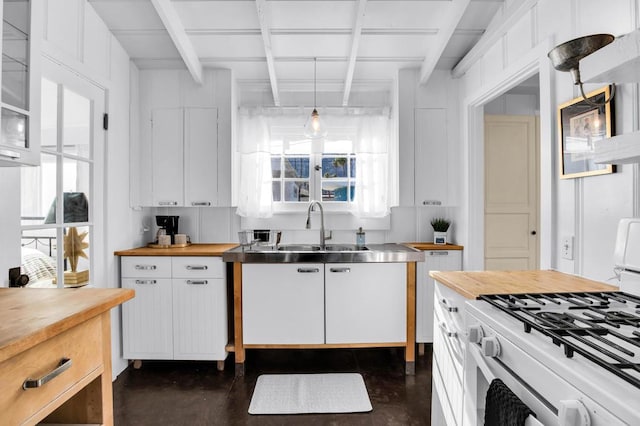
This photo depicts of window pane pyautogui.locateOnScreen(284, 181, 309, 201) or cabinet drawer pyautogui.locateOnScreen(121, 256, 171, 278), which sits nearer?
cabinet drawer pyautogui.locateOnScreen(121, 256, 171, 278)

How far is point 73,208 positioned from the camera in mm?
2346

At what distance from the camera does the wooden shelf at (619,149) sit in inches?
40.7

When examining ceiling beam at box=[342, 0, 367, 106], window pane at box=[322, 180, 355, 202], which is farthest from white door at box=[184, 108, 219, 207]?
ceiling beam at box=[342, 0, 367, 106]

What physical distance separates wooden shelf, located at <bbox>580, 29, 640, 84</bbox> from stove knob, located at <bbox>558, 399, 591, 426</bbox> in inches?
34.0

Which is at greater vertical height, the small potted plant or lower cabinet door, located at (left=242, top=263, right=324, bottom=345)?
the small potted plant

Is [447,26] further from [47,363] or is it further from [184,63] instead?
[47,363]

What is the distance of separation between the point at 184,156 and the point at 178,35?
96 centimetres

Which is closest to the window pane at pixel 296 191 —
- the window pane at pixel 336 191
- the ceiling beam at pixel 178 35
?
the window pane at pixel 336 191

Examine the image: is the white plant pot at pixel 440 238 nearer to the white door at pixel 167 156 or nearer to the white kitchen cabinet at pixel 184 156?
the white kitchen cabinet at pixel 184 156

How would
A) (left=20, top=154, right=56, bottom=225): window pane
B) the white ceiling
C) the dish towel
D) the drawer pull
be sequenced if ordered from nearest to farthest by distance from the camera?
1. the dish towel
2. the drawer pull
3. (left=20, top=154, right=56, bottom=225): window pane
4. the white ceiling

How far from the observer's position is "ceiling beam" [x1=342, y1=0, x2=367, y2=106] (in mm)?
2352

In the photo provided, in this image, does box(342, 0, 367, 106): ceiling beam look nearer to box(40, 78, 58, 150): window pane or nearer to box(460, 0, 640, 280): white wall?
box(460, 0, 640, 280): white wall

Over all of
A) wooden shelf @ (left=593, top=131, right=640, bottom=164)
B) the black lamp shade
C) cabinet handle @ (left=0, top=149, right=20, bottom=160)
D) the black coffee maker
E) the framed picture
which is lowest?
the black coffee maker

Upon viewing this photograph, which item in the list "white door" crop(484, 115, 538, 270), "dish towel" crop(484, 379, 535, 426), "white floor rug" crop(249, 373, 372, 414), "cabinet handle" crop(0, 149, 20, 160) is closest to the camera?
"dish towel" crop(484, 379, 535, 426)
